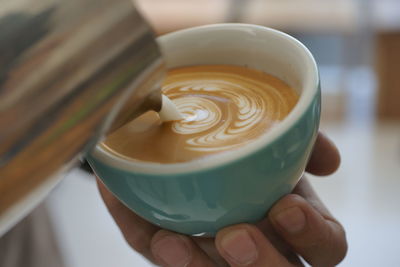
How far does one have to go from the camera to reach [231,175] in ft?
1.13

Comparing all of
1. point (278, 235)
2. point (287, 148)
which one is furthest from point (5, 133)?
point (278, 235)

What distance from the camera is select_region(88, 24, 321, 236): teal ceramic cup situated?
0.35 metres

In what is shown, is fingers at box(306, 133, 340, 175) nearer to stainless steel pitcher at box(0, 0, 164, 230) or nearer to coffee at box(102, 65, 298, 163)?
coffee at box(102, 65, 298, 163)

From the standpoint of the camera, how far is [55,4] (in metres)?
0.29

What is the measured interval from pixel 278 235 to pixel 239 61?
0.49 feet

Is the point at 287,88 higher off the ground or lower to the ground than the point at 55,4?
lower

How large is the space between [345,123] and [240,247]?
869mm

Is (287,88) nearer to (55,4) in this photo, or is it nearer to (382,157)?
(55,4)

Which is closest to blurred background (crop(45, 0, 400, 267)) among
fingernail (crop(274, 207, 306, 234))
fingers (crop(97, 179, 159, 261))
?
fingers (crop(97, 179, 159, 261))

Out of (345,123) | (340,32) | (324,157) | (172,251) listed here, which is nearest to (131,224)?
(172,251)

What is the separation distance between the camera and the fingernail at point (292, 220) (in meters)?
0.41

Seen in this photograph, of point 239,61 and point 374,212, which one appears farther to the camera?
point 374,212

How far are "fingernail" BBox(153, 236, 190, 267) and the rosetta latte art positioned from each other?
0.08 metres

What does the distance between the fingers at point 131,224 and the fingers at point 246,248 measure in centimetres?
11
